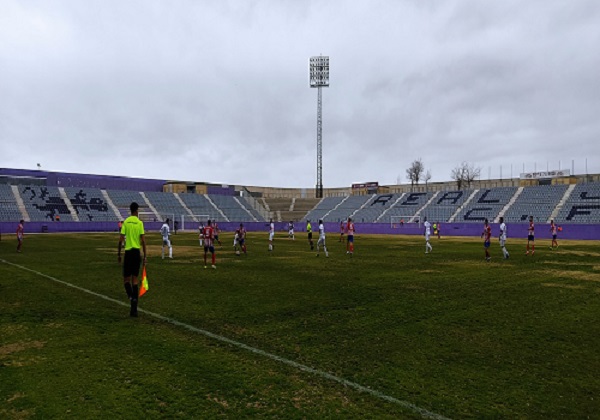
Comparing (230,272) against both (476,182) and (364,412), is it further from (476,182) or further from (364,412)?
(476,182)

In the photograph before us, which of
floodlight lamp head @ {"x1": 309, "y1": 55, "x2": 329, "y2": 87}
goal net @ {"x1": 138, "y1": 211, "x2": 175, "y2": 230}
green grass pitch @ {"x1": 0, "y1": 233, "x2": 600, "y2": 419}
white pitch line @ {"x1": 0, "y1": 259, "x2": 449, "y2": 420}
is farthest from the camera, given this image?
floodlight lamp head @ {"x1": 309, "y1": 55, "x2": 329, "y2": 87}

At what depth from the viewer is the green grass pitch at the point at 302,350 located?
4707mm

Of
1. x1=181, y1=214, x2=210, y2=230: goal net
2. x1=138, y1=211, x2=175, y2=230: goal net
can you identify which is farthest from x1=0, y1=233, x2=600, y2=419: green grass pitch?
x1=138, y1=211, x2=175, y2=230: goal net

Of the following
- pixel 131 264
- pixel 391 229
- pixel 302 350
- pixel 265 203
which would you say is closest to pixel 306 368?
pixel 302 350

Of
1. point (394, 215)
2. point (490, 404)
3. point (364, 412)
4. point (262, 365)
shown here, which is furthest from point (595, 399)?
point (394, 215)

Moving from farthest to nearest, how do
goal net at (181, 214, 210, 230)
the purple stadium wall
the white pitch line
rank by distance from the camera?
goal net at (181, 214, 210, 230) < the purple stadium wall < the white pitch line

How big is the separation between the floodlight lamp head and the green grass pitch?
82.2 metres

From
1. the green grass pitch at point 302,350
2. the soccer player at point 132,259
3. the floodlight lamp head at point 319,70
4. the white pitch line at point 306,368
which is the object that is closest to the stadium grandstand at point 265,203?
the floodlight lamp head at point 319,70

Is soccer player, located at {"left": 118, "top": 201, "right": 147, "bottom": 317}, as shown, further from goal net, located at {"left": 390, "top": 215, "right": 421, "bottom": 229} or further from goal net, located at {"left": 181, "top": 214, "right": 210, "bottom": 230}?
goal net, located at {"left": 181, "top": 214, "right": 210, "bottom": 230}

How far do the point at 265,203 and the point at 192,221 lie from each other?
956 inches

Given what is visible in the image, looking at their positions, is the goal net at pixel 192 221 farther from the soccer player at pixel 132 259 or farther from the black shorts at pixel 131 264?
the black shorts at pixel 131 264

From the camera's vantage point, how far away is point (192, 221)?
74875mm

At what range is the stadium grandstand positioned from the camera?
60344mm

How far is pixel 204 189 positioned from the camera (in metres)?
92.4
